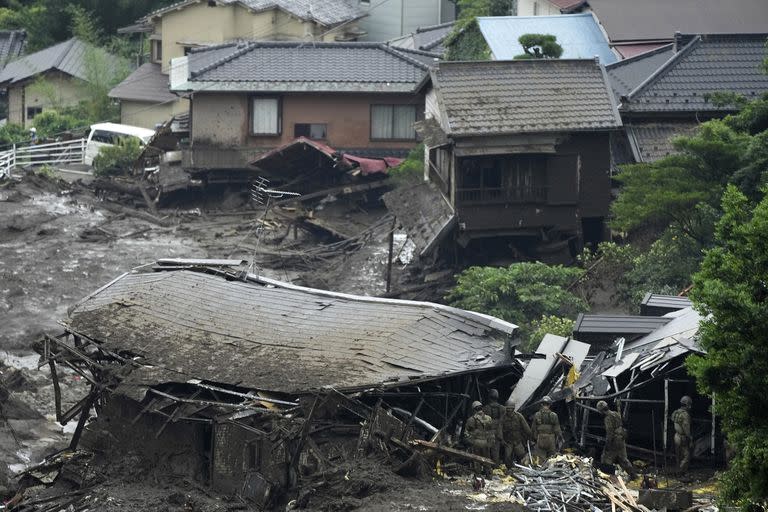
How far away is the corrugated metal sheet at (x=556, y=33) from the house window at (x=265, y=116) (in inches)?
278

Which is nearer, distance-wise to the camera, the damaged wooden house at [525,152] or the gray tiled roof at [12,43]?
the damaged wooden house at [525,152]

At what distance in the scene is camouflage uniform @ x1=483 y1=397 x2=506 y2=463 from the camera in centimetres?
2181

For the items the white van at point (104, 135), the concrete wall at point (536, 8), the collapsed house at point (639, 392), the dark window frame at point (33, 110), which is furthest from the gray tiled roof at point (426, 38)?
the collapsed house at point (639, 392)

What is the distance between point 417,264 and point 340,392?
17.3 m

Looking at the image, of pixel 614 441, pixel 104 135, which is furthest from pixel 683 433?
pixel 104 135

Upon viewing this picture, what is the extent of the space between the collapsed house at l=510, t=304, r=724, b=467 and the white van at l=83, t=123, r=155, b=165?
2925cm

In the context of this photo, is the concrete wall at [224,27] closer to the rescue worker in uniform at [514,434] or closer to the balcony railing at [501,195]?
the balcony railing at [501,195]

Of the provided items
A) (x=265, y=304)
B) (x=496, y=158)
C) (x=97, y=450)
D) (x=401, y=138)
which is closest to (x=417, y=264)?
(x=496, y=158)

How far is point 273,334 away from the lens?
23.7 metres

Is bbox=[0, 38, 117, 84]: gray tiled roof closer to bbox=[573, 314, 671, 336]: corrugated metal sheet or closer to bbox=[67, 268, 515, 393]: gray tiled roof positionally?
bbox=[67, 268, 515, 393]: gray tiled roof

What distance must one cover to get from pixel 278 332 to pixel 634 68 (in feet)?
68.1

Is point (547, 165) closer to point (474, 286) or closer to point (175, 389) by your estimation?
point (474, 286)

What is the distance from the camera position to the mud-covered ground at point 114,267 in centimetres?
2156

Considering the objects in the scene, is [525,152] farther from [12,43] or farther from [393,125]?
[12,43]
